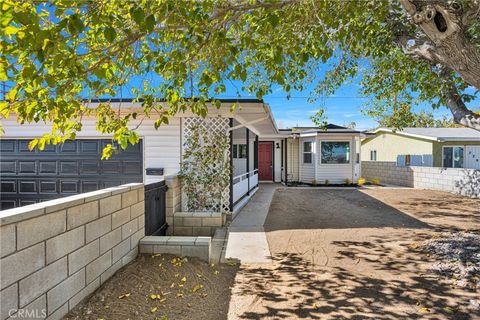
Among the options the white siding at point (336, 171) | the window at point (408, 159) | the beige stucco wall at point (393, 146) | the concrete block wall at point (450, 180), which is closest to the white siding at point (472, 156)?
the beige stucco wall at point (393, 146)

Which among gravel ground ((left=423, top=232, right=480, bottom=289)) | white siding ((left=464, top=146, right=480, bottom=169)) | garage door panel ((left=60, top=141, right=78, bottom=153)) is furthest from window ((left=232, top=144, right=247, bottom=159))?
white siding ((left=464, top=146, right=480, bottom=169))

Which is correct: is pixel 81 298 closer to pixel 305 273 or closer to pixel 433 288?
pixel 305 273

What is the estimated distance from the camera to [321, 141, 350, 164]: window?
16.3 m

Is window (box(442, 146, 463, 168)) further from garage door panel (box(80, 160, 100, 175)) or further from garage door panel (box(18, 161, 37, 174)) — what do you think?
garage door panel (box(18, 161, 37, 174))

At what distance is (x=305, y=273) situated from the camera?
436 centimetres

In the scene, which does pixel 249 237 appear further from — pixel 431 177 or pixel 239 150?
pixel 431 177

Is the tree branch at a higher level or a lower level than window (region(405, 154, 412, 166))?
higher

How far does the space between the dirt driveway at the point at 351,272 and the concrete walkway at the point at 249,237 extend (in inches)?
7.9

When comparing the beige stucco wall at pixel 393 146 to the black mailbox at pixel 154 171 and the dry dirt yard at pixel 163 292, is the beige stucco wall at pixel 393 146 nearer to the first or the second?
the black mailbox at pixel 154 171

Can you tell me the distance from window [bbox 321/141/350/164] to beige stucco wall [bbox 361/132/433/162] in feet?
16.2

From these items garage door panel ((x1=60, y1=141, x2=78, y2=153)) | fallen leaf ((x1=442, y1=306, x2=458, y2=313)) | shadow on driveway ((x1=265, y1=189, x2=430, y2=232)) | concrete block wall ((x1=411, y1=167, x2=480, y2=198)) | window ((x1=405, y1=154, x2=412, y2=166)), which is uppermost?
garage door panel ((x1=60, y1=141, x2=78, y2=153))

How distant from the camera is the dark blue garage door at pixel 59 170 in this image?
26.9 ft

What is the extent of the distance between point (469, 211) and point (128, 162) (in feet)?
32.8

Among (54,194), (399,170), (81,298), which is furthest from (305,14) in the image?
(399,170)
